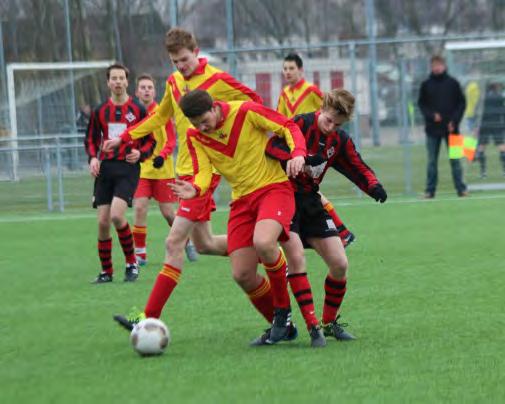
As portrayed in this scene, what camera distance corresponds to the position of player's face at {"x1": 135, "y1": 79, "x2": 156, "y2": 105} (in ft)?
40.1

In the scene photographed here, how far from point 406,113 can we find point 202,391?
14.0 metres

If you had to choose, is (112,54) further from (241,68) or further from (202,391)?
(202,391)

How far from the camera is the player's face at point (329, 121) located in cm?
732

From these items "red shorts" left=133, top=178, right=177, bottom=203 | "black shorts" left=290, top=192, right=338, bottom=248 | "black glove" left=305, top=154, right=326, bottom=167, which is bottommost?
"red shorts" left=133, top=178, right=177, bottom=203

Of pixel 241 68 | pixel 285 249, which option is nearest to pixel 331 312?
pixel 285 249

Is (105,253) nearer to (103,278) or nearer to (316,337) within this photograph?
(103,278)

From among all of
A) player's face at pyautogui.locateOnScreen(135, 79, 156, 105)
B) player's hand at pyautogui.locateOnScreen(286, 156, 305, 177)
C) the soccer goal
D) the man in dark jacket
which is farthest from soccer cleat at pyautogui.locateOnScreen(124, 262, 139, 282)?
the soccer goal

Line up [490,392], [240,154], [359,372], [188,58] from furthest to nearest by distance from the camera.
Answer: [188,58] → [240,154] → [359,372] → [490,392]

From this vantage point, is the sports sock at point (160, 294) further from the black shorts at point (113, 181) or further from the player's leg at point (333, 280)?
the black shorts at point (113, 181)

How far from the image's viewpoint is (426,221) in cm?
1508

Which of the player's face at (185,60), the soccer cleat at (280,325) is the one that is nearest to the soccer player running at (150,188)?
the player's face at (185,60)

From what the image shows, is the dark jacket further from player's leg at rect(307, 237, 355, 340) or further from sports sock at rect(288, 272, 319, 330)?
sports sock at rect(288, 272, 319, 330)

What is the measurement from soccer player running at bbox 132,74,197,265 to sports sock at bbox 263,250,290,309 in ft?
→ 15.2

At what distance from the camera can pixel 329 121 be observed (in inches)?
291
